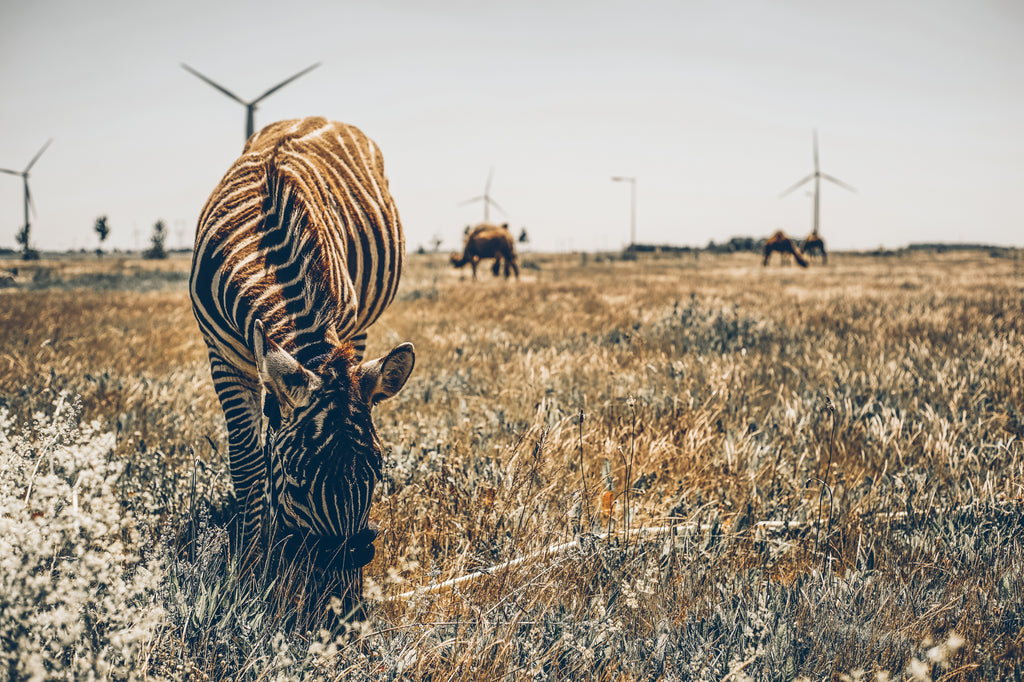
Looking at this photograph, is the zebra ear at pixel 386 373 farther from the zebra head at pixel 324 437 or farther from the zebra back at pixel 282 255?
the zebra back at pixel 282 255

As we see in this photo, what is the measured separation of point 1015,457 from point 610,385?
272 cm

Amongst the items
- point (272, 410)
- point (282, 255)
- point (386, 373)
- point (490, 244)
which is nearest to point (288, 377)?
point (272, 410)

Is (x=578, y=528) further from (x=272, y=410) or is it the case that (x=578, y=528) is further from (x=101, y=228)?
(x=101, y=228)

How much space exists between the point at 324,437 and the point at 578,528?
51.3 inches

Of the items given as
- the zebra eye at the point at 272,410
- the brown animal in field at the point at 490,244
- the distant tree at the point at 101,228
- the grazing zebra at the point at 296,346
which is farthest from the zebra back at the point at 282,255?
the distant tree at the point at 101,228

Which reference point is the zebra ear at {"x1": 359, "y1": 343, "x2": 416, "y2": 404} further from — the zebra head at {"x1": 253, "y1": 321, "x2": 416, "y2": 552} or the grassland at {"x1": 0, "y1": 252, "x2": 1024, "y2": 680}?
the grassland at {"x1": 0, "y1": 252, "x2": 1024, "y2": 680}

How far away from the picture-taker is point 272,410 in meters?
2.19

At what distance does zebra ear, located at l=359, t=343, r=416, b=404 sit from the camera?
2137 millimetres

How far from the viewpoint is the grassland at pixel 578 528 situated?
70.8 inches

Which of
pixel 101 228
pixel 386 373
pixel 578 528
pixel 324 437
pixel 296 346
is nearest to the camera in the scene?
pixel 324 437

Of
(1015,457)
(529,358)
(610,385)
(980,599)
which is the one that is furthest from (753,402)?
(980,599)

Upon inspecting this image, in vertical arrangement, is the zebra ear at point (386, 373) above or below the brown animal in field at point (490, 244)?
below

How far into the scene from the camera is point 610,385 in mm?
5195

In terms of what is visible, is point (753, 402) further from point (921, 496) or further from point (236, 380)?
point (236, 380)
